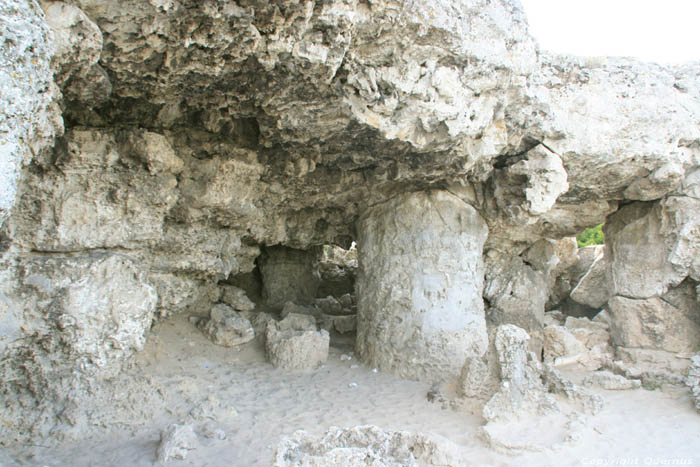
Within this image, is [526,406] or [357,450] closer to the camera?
[357,450]

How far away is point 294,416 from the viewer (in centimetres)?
444

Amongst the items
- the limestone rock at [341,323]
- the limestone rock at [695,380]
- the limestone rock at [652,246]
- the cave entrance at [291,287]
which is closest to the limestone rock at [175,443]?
the cave entrance at [291,287]

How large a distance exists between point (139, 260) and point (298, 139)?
1.94 metres

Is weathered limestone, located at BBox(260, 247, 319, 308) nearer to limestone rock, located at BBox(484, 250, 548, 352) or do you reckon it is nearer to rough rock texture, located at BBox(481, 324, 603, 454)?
limestone rock, located at BBox(484, 250, 548, 352)

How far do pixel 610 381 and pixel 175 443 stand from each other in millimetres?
4492

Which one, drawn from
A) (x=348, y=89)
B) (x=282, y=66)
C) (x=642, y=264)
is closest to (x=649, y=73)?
(x=642, y=264)

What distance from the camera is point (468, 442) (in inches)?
155

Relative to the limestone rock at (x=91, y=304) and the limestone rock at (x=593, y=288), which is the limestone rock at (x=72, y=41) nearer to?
the limestone rock at (x=91, y=304)

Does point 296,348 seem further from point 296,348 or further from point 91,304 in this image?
point 91,304

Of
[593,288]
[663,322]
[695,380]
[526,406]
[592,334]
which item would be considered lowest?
[526,406]

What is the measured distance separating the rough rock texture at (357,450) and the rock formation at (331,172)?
61.8 inches

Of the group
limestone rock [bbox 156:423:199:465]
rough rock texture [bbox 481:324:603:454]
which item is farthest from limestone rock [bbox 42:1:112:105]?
rough rock texture [bbox 481:324:603:454]

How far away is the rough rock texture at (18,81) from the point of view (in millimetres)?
2008

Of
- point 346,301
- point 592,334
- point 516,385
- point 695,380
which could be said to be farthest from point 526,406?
point 346,301
